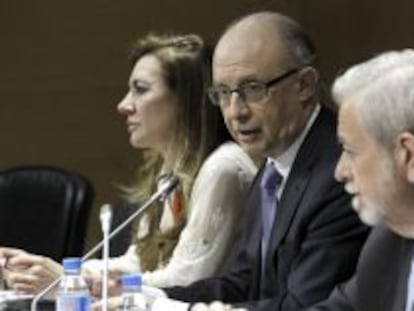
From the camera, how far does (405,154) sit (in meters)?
2.07

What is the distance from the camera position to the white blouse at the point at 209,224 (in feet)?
10.1

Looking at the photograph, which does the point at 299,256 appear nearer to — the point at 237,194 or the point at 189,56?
the point at 237,194

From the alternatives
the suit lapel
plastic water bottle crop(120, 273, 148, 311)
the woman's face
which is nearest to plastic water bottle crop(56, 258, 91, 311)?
plastic water bottle crop(120, 273, 148, 311)

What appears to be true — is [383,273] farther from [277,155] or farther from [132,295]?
[277,155]

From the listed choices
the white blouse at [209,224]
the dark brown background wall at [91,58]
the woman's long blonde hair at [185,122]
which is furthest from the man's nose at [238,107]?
the dark brown background wall at [91,58]

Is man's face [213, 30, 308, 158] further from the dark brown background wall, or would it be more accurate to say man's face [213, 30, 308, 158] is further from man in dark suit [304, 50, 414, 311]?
the dark brown background wall

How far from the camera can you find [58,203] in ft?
12.7

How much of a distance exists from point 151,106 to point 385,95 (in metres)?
1.47

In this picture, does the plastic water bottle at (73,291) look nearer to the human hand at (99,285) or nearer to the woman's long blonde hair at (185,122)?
the human hand at (99,285)

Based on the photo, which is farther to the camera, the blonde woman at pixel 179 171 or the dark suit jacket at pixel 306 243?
the blonde woman at pixel 179 171

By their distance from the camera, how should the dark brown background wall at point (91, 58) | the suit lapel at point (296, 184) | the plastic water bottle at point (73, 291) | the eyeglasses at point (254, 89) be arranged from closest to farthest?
the plastic water bottle at point (73, 291) → the suit lapel at point (296, 184) → the eyeglasses at point (254, 89) → the dark brown background wall at point (91, 58)

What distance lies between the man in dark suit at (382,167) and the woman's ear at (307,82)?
57 cm

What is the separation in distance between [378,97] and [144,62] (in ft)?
5.05

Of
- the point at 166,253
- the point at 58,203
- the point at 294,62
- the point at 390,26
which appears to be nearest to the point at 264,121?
the point at 294,62
